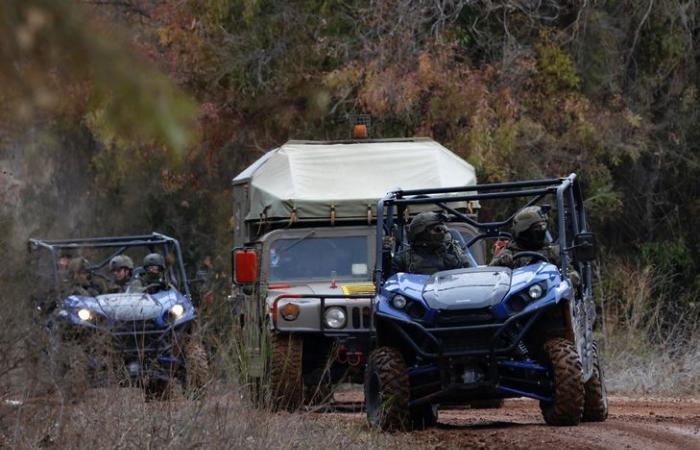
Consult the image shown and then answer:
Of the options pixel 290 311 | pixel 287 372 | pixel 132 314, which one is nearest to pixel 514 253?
pixel 290 311

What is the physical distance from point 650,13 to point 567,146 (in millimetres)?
2132

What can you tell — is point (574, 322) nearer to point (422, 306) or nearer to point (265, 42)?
point (422, 306)

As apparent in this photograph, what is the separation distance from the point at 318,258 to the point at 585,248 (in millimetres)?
4438

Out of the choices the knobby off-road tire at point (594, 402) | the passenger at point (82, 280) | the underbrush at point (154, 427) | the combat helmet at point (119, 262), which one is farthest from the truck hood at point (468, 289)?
the combat helmet at point (119, 262)

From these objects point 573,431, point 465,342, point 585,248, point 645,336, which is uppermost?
point 585,248

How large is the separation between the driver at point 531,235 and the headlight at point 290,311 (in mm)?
2223

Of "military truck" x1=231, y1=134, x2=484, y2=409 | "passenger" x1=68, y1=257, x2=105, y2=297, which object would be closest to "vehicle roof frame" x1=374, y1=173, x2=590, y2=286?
"military truck" x1=231, y1=134, x2=484, y2=409

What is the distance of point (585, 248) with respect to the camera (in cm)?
911

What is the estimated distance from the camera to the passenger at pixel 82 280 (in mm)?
13670

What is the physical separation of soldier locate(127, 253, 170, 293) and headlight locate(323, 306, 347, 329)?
337 centimetres

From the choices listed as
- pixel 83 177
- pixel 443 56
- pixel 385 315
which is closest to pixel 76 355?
pixel 385 315

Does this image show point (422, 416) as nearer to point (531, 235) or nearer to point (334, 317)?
point (531, 235)

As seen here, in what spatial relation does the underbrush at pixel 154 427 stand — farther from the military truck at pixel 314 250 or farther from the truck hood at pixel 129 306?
the truck hood at pixel 129 306

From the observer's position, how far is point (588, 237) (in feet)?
30.1
